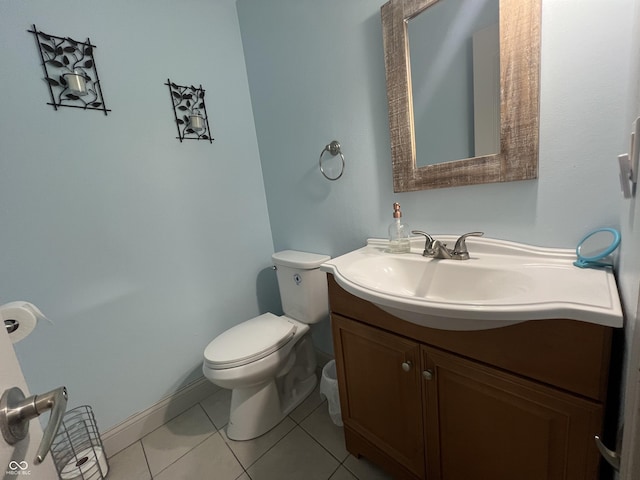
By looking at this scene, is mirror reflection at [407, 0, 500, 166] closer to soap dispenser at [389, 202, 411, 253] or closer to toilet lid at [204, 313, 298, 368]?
soap dispenser at [389, 202, 411, 253]

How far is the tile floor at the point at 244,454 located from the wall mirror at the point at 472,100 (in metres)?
1.18

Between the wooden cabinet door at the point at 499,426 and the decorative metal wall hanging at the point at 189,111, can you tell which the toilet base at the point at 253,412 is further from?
the decorative metal wall hanging at the point at 189,111

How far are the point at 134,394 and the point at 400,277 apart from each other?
1.46 m

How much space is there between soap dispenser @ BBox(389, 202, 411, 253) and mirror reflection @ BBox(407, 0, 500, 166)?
0.21 metres

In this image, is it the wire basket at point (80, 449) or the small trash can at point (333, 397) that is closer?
the wire basket at point (80, 449)

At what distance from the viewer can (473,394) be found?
696mm

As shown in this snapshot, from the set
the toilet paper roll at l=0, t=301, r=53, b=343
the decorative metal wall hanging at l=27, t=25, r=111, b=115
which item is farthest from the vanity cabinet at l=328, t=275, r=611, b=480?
the decorative metal wall hanging at l=27, t=25, r=111, b=115

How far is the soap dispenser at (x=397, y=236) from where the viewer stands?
1.08 metres

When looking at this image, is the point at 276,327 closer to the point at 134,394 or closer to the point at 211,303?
the point at 211,303

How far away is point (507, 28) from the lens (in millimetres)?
779

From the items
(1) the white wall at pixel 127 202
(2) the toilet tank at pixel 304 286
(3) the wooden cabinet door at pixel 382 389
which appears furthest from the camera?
(2) the toilet tank at pixel 304 286

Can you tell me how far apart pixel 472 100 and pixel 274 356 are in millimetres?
1301

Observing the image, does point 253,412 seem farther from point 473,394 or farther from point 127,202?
point 127,202

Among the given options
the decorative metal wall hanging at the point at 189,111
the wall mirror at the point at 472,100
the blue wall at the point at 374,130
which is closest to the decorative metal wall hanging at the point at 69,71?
the decorative metal wall hanging at the point at 189,111
